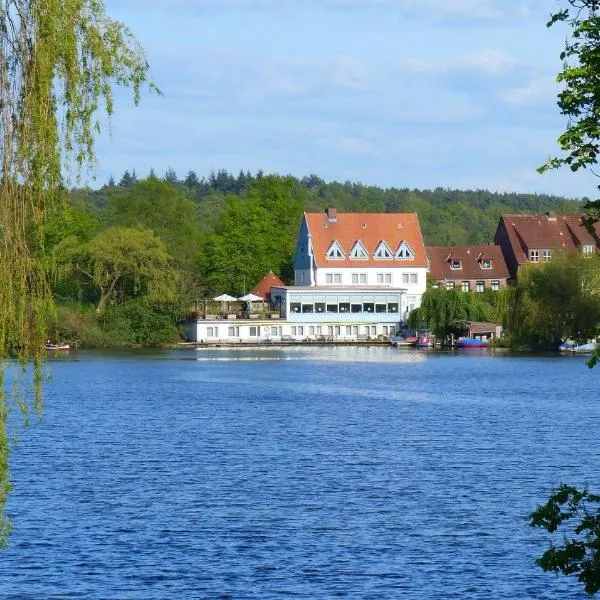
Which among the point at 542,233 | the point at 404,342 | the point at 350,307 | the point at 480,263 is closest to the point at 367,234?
the point at 350,307

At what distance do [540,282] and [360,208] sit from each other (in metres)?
111

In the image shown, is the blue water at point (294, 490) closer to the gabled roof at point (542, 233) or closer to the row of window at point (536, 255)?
the row of window at point (536, 255)

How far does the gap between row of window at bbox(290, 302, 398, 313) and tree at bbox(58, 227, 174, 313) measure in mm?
11022

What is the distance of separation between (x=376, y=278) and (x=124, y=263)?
20.9 meters

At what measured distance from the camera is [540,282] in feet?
274

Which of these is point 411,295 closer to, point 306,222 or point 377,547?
point 306,222

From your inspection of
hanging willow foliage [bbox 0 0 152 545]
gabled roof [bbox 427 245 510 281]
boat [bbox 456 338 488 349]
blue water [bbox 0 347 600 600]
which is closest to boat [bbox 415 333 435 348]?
boat [bbox 456 338 488 349]

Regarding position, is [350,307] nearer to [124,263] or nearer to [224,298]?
[224,298]

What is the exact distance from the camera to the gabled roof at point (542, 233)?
347ft

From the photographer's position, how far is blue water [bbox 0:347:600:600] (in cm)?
2059

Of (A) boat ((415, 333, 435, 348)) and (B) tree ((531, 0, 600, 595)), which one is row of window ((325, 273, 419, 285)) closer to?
(A) boat ((415, 333, 435, 348))

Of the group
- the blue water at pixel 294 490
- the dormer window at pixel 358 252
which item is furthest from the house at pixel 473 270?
the blue water at pixel 294 490

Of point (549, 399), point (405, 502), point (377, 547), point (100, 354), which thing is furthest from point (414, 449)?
point (100, 354)

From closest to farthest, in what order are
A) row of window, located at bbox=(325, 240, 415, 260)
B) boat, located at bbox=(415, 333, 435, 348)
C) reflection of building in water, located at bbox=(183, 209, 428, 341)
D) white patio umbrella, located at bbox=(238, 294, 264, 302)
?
Result: boat, located at bbox=(415, 333, 435, 348), reflection of building in water, located at bbox=(183, 209, 428, 341), white patio umbrella, located at bbox=(238, 294, 264, 302), row of window, located at bbox=(325, 240, 415, 260)
